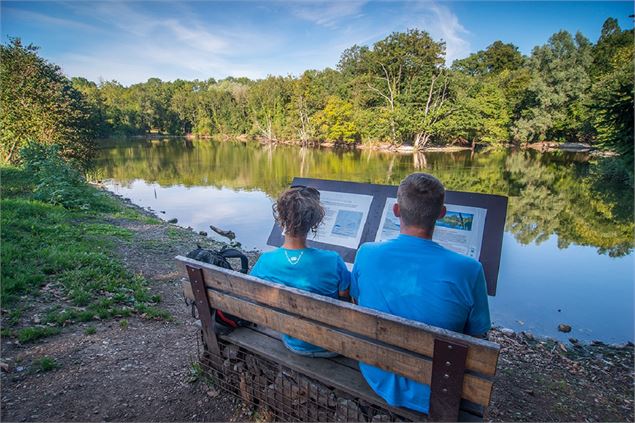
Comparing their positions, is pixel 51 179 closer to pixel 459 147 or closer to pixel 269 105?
pixel 459 147

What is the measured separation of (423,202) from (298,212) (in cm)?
88

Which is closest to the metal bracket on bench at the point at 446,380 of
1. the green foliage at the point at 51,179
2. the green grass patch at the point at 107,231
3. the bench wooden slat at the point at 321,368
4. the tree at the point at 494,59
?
the bench wooden slat at the point at 321,368

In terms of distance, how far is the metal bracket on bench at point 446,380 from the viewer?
161cm

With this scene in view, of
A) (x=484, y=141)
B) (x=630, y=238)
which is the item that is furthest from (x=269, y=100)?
(x=630, y=238)

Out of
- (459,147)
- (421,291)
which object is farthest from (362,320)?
(459,147)

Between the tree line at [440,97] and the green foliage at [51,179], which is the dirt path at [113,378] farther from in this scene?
the tree line at [440,97]

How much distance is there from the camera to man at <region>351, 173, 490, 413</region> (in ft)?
5.94

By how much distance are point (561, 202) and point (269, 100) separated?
5470 centimetres

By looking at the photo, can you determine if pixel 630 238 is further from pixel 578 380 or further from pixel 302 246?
pixel 302 246

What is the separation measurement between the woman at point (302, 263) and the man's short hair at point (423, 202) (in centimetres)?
66

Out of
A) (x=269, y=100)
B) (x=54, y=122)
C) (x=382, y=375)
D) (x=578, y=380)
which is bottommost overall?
(x=578, y=380)

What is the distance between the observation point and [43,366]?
10.4 feet

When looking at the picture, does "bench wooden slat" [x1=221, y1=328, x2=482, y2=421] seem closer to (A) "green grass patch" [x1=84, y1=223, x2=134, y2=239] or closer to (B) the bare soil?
(B) the bare soil

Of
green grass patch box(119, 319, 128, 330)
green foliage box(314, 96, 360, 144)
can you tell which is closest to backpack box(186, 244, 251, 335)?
green grass patch box(119, 319, 128, 330)
